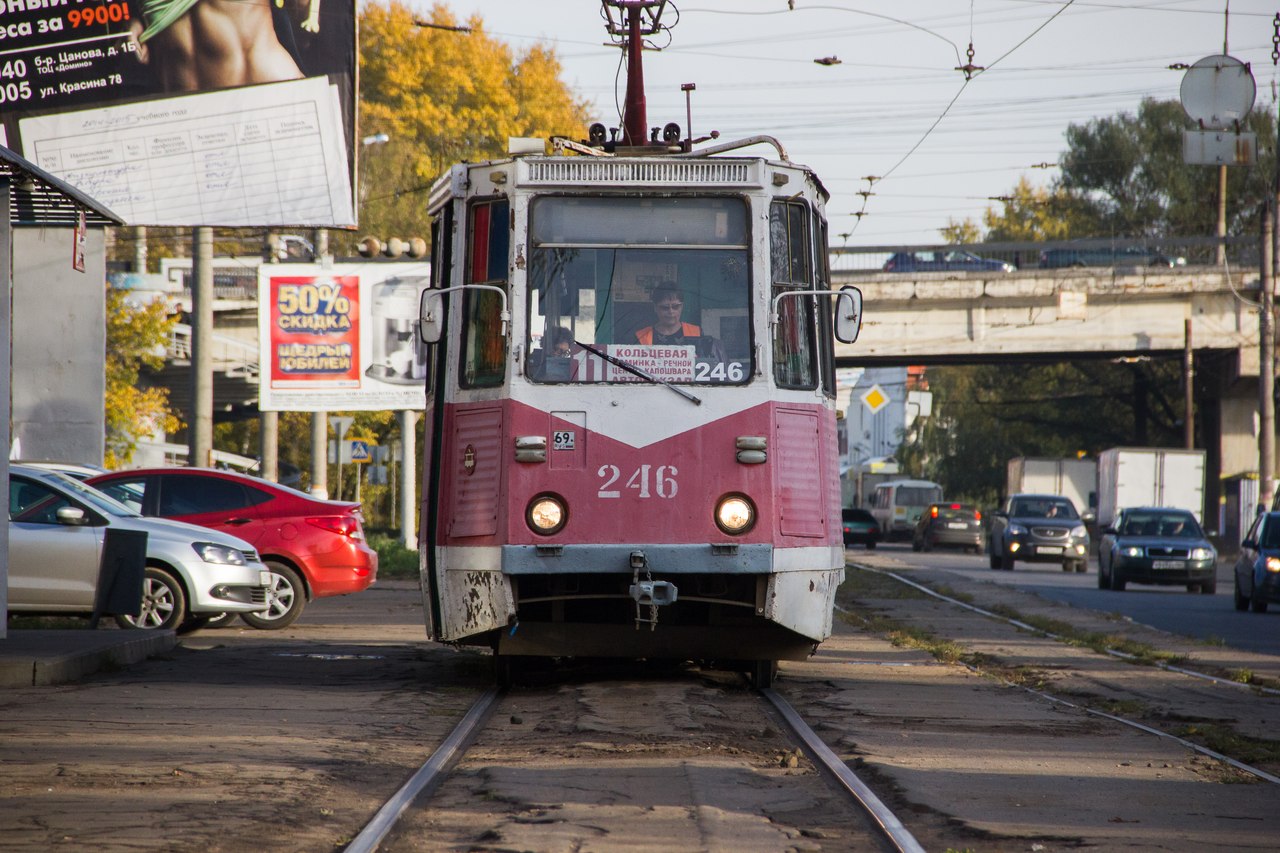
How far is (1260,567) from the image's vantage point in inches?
954

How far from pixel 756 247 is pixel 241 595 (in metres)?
7.24

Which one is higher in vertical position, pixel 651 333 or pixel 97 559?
pixel 651 333

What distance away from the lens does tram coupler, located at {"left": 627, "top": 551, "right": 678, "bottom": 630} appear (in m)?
10.1

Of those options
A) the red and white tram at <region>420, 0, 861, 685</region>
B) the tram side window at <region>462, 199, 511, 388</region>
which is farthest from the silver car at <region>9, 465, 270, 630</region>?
the tram side window at <region>462, 199, 511, 388</region>

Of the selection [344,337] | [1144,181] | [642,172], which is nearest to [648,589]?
[642,172]

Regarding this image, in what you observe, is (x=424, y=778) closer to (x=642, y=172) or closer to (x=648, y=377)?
(x=648, y=377)

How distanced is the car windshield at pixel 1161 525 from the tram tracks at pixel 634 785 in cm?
2235

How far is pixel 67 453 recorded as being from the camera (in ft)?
70.4

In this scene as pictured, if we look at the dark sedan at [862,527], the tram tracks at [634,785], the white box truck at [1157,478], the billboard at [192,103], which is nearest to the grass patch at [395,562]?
the billboard at [192,103]

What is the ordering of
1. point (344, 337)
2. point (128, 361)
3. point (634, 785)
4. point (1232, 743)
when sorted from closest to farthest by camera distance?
point (634, 785) < point (1232, 743) < point (344, 337) < point (128, 361)

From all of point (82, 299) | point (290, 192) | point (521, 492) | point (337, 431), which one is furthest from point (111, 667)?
point (337, 431)

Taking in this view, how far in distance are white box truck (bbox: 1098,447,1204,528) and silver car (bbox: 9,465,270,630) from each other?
34.1m

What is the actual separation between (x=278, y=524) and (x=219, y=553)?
6.12 feet

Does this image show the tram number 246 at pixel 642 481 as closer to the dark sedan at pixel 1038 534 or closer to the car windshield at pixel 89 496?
the car windshield at pixel 89 496
